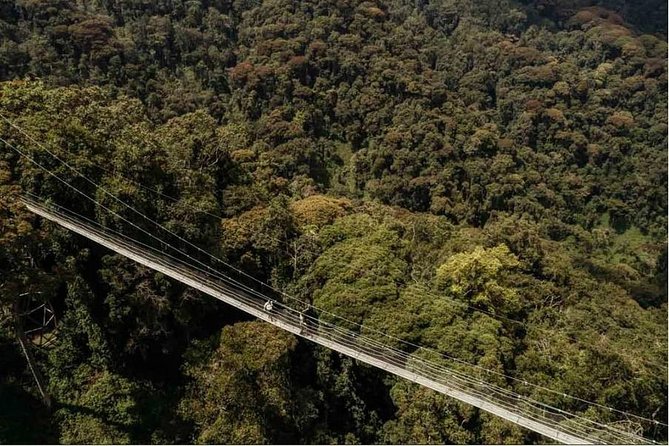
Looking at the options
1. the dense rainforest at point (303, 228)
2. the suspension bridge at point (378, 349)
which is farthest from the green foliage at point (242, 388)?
the suspension bridge at point (378, 349)

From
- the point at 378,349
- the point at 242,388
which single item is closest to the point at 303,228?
the point at 378,349

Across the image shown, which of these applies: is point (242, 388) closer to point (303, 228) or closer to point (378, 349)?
point (378, 349)

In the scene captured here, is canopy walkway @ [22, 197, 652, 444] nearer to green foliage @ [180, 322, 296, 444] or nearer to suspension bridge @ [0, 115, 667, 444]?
suspension bridge @ [0, 115, 667, 444]

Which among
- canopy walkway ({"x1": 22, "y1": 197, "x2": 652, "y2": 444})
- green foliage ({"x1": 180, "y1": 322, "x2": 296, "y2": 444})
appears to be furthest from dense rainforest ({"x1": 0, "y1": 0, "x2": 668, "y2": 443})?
canopy walkway ({"x1": 22, "y1": 197, "x2": 652, "y2": 444})

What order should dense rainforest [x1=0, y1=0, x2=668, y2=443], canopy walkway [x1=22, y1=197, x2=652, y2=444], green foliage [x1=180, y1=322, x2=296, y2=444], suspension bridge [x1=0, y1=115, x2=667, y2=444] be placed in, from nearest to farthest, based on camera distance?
suspension bridge [x1=0, y1=115, x2=667, y2=444]
canopy walkway [x1=22, y1=197, x2=652, y2=444]
green foliage [x1=180, y1=322, x2=296, y2=444]
dense rainforest [x1=0, y1=0, x2=668, y2=443]

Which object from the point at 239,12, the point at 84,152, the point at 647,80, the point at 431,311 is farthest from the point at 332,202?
the point at 647,80

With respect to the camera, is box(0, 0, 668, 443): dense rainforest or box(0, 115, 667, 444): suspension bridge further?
box(0, 0, 668, 443): dense rainforest

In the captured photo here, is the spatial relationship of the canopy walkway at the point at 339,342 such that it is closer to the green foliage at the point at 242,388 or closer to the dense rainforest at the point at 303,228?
the dense rainforest at the point at 303,228

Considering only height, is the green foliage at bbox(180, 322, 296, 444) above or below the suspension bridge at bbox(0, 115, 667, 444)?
below
